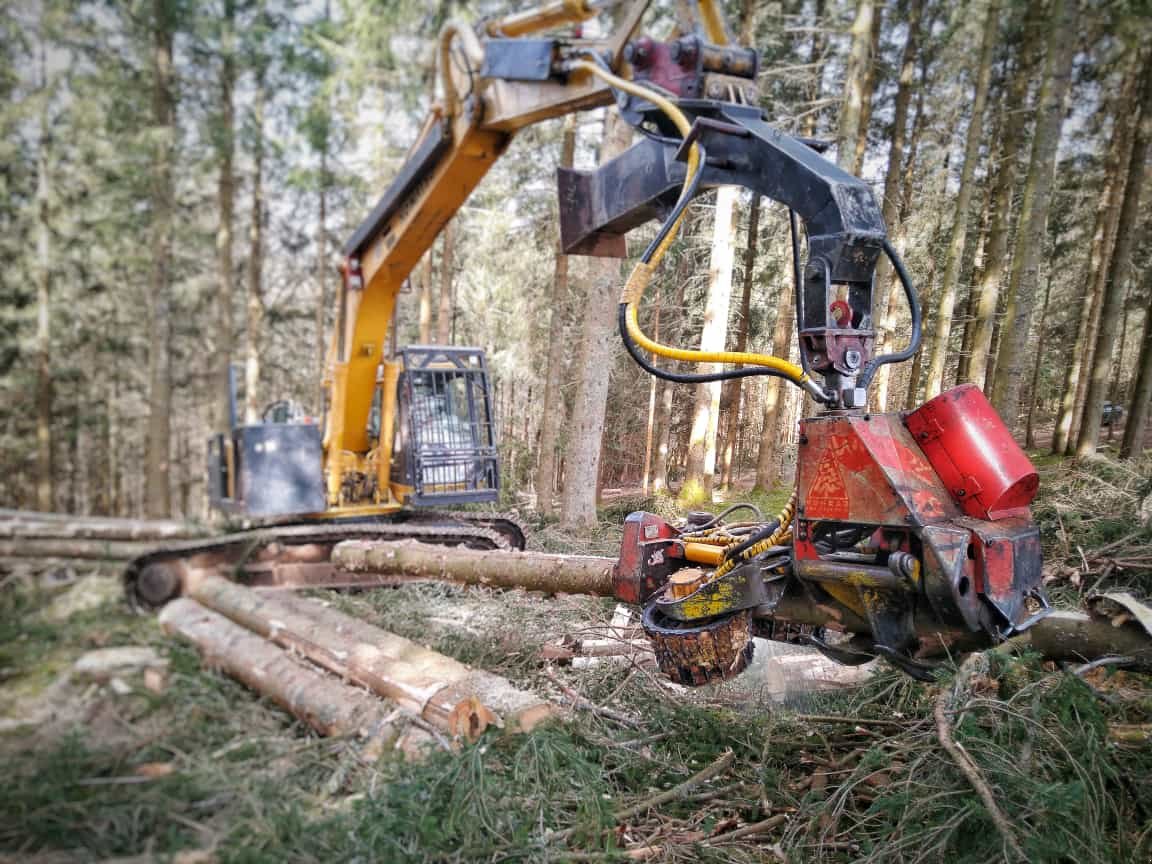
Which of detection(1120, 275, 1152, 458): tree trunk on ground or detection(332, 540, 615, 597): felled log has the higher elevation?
detection(1120, 275, 1152, 458): tree trunk on ground

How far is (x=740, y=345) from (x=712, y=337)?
1389 mm

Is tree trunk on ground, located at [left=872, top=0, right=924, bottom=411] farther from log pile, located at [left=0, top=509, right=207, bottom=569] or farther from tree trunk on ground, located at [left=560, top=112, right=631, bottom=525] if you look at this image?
log pile, located at [left=0, top=509, right=207, bottom=569]

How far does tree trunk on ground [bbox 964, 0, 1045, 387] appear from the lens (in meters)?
8.93

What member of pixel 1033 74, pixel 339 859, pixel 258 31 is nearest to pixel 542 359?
pixel 258 31

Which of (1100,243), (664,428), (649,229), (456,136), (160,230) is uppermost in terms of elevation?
(1100,243)

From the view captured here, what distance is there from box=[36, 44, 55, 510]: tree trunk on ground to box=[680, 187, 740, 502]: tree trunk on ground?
659 centimetres

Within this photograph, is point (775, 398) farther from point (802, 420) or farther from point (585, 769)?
point (585, 769)

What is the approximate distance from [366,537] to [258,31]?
745 centimetres

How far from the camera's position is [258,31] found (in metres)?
9.79

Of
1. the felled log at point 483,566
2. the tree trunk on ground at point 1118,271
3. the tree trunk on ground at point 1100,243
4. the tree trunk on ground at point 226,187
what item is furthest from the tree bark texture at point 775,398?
the tree trunk on ground at point 226,187

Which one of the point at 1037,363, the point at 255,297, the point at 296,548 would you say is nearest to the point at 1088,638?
the point at 296,548

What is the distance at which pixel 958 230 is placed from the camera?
9680 millimetres

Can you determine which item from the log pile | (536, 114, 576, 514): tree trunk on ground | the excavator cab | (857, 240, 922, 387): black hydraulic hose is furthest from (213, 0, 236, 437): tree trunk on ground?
(857, 240, 922, 387): black hydraulic hose

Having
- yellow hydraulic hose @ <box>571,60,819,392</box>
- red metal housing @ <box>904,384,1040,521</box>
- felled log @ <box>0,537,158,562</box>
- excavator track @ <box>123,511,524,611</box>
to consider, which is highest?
→ yellow hydraulic hose @ <box>571,60,819,392</box>
